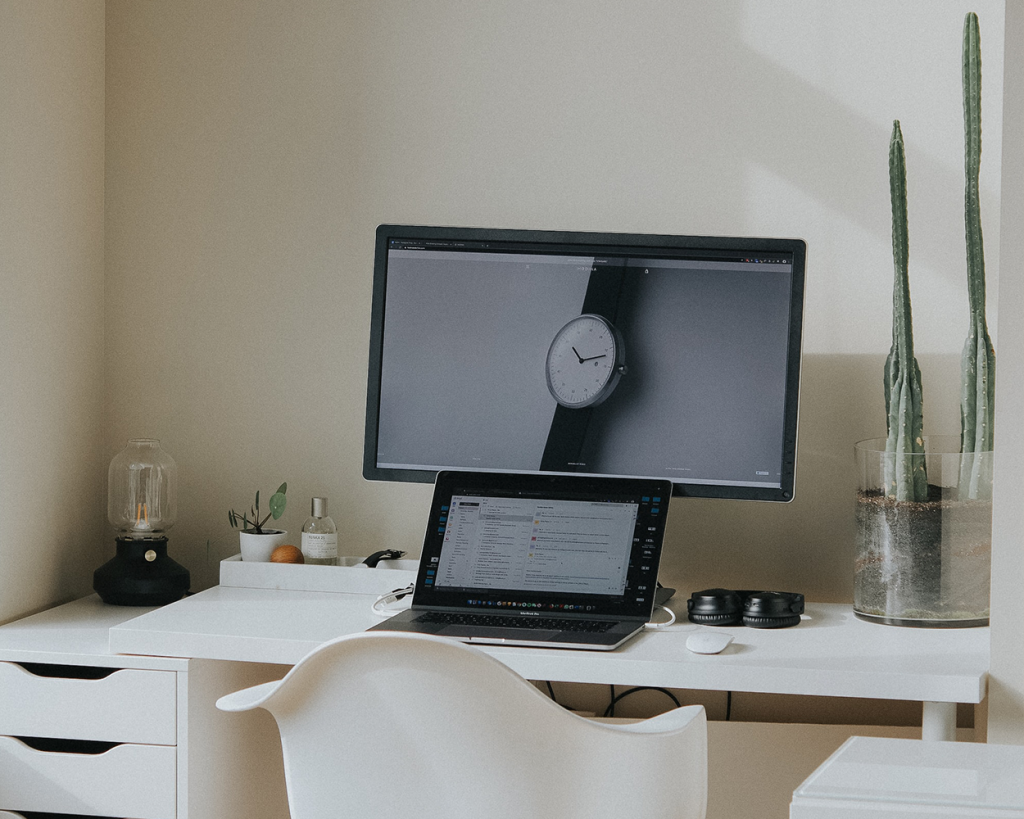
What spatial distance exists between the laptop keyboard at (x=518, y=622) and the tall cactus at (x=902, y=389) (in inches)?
17.8

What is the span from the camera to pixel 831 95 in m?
1.80

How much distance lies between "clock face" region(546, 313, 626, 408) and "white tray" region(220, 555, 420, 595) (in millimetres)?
388

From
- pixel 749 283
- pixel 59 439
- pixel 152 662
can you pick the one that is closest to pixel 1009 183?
pixel 749 283

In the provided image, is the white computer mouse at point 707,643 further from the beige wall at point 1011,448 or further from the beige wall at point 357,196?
the beige wall at point 357,196

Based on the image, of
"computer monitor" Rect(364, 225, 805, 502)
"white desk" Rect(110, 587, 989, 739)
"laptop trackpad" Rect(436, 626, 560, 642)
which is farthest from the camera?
"computer monitor" Rect(364, 225, 805, 502)

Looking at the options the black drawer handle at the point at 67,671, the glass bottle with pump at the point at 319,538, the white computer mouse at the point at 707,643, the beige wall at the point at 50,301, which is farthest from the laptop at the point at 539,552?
the beige wall at the point at 50,301

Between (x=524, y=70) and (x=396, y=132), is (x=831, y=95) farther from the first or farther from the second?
(x=396, y=132)

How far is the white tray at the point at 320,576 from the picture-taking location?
1.72 meters

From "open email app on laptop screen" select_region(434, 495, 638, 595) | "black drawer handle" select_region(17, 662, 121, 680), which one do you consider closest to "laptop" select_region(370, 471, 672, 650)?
"open email app on laptop screen" select_region(434, 495, 638, 595)

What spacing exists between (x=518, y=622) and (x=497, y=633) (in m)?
0.08

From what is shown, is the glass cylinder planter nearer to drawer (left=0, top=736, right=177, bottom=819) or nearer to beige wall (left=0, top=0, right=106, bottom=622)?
drawer (left=0, top=736, right=177, bottom=819)

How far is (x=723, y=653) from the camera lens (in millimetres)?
1341

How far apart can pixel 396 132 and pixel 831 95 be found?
0.75 meters

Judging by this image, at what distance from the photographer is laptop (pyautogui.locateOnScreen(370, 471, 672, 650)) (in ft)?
4.96
